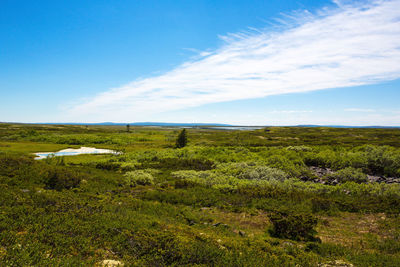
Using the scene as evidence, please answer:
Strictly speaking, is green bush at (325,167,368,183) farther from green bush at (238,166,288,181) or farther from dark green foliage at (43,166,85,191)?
dark green foliage at (43,166,85,191)

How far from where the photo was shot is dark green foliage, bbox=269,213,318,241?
10141 millimetres

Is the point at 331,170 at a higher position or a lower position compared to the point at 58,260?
lower

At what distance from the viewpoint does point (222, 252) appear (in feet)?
23.2

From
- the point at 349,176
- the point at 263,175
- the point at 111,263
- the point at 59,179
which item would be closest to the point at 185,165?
the point at 263,175

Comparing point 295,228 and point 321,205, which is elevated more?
point 295,228

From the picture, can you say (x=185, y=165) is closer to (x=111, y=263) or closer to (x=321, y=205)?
(x=321, y=205)

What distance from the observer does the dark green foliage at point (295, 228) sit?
10141 mm

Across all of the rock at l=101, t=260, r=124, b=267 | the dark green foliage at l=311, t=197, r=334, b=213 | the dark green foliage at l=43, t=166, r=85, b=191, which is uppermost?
the rock at l=101, t=260, r=124, b=267

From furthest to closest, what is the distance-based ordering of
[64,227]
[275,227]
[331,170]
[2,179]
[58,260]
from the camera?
[331,170] < [2,179] < [275,227] < [64,227] < [58,260]

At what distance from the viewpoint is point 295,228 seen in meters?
10.3

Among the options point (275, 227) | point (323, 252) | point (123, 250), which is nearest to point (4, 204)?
point (123, 250)

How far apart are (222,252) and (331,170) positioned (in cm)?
2597

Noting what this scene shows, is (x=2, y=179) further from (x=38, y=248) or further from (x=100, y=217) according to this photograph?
(x=38, y=248)

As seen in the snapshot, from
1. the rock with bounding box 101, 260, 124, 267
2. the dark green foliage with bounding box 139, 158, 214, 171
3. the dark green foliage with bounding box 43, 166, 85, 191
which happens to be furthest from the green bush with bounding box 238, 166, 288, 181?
the rock with bounding box 101, 260, 124, 267
